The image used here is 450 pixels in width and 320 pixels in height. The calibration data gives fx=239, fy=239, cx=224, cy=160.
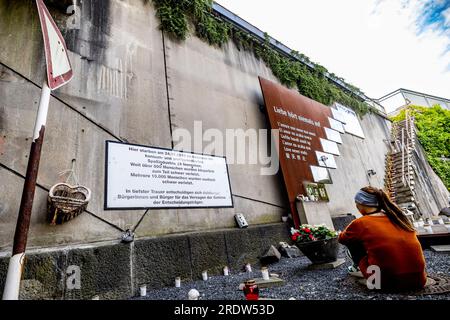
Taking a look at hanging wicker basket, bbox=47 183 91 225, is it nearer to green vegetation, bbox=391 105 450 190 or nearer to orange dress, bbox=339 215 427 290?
orange dress, bbox=339 215 427 290

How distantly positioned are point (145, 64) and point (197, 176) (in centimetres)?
274

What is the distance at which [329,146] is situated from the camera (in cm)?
859

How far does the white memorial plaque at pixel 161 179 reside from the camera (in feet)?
13.1

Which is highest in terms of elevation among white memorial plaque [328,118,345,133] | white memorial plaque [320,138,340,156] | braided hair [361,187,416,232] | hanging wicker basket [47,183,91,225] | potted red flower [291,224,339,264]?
white memorial plaque [328,118,345,133]

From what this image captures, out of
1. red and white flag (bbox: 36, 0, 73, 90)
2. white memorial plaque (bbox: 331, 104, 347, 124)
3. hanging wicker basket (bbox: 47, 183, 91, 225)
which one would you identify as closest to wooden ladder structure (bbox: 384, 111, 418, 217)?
white memorial plaque (bbox: 331, 104, 347, 124)

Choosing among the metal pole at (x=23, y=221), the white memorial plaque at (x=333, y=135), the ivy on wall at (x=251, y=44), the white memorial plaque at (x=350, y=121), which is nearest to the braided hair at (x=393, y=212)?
the metal pole at (x=23, y=221)

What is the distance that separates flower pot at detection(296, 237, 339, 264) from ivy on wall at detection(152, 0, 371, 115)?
5.71 metres

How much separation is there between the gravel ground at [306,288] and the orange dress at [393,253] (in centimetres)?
14

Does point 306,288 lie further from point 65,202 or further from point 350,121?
point 350,121

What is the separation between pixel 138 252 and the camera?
142 inches

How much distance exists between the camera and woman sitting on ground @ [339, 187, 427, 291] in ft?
7.38

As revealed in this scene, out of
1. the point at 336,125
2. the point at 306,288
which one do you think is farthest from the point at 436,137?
the point at 306,288

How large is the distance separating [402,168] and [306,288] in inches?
436

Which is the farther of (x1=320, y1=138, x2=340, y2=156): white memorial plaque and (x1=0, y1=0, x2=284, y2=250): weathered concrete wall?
(x1=320, y1=138, x2=340, y2=156): white memorial plaque
